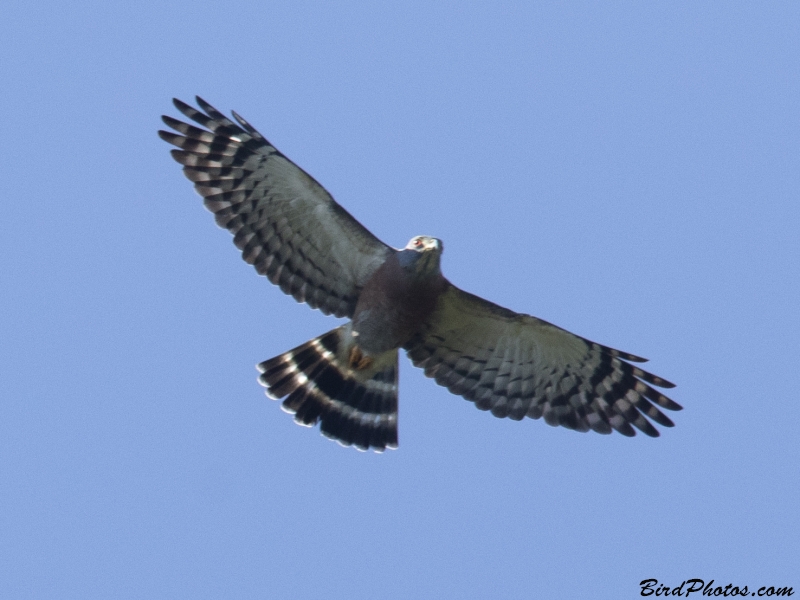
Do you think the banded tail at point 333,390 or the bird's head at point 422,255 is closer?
the bird's head at point 422,255

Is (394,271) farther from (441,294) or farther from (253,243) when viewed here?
(253,243)

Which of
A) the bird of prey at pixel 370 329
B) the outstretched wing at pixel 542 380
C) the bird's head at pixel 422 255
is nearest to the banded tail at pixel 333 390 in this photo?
the bird of prey at pixel 370 329

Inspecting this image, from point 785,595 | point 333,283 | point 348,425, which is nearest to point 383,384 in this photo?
point 348,425

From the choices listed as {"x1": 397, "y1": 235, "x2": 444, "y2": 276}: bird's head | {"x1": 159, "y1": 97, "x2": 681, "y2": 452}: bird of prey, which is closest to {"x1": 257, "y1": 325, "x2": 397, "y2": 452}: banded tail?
{"x1": 159, "y1": 97, "x2": 681, "y2": 452}: bird of prey

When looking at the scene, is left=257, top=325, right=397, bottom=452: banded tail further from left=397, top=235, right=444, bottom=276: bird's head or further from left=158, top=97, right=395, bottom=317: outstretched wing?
left=397, top=235, right=444, bottom=276: bird's head

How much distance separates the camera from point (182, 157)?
9.06 meters

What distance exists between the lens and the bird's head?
853 centimetres

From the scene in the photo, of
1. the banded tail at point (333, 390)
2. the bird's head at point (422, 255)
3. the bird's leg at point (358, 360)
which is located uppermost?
the bird's head at point (422, 255)

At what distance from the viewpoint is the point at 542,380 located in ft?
31.0

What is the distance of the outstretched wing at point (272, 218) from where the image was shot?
8914 millimetres

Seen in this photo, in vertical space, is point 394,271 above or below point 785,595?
above

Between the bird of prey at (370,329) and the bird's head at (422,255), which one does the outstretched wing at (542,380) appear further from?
the bird's head at (422,255)

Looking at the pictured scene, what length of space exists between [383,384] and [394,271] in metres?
1.39

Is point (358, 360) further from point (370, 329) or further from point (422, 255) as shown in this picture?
point (422, 255)
